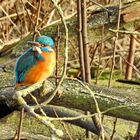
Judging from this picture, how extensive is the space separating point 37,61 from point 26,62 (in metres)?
0.05

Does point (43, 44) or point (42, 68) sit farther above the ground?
point (43, 44)

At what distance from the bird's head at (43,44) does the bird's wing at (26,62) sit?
0.13 feet

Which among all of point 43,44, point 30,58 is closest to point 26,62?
point 30,58

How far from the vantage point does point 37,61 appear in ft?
7.02

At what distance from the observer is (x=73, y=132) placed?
3861 mm

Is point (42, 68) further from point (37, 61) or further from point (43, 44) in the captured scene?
point (43, 44)

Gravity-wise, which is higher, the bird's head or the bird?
the bird's head

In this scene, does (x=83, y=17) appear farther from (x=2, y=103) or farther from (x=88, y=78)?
(x=2, y=103)

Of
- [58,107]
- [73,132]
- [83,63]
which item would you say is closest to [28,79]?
[83,63]

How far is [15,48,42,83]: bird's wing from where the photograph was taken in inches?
83.4

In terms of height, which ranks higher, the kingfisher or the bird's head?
the bird's head

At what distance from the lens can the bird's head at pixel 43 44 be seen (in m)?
2.04

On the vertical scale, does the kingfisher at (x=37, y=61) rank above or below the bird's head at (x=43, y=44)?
below

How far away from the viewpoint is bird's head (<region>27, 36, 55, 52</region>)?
2037 millimetres
